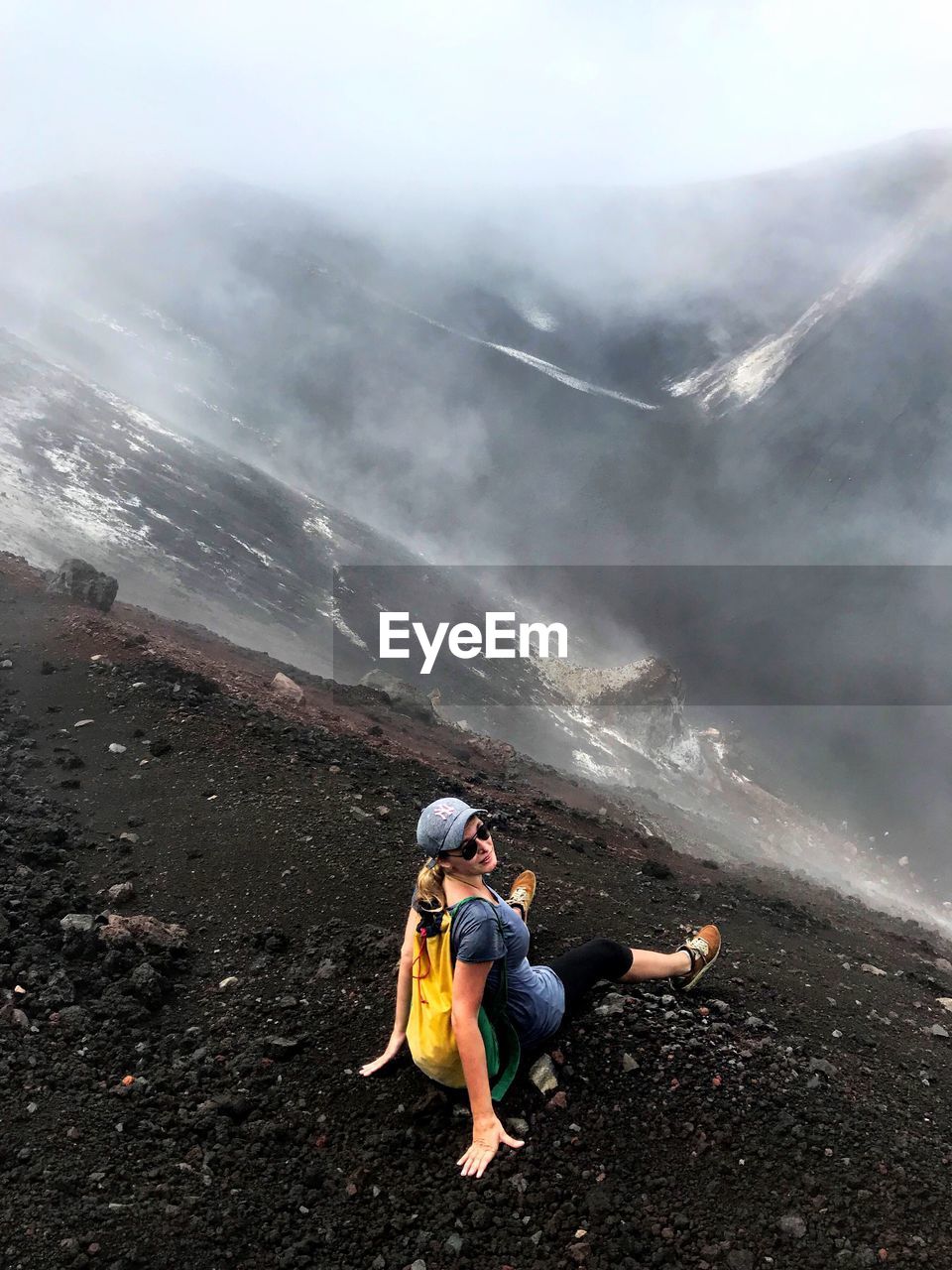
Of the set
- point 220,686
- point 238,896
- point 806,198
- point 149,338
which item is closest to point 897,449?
point 806,198

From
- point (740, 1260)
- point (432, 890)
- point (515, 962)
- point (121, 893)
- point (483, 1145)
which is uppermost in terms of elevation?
point (432, 890)

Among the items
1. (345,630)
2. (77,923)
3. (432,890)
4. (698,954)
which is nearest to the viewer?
(432,890)

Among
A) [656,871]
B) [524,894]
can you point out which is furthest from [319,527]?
[524,894]

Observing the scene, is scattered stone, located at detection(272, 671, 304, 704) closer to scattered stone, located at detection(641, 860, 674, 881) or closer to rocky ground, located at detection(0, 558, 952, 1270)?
rocky ground, located at detection(0, 558, 952, 1270)

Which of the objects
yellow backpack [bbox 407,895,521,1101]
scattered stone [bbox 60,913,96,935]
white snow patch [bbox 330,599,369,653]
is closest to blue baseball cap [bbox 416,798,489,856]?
yellow backpack [bbox 407,895,521,1101]

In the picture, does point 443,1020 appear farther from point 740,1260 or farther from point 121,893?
point 121,893

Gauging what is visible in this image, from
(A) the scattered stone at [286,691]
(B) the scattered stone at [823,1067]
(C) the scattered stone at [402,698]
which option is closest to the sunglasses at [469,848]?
(B) the scattered stone at [823,1067]
